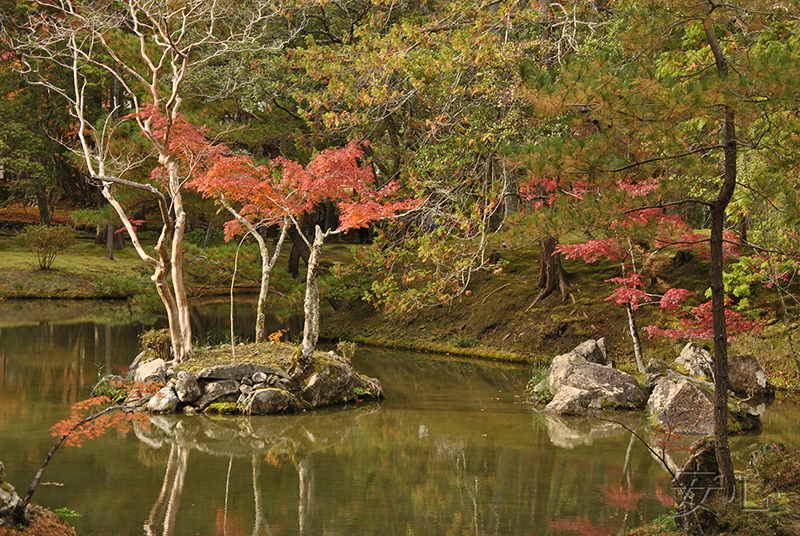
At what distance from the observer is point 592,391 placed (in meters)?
10.4

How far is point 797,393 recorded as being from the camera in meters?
11.3

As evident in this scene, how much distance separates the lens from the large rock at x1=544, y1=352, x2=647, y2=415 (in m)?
10.2

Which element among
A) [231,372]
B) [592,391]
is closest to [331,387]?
[231,372]

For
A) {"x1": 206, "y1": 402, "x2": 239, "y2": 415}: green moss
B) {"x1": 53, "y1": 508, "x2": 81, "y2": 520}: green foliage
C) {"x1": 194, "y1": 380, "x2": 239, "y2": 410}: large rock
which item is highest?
{"x1": 194, "y1": 380, "x2": 239, "y2": 410}: large rock

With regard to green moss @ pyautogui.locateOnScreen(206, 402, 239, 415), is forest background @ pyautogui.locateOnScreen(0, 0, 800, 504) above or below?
above

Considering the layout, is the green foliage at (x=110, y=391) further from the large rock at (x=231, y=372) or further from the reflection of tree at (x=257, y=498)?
the reflection of tree at (x=257, y=498)

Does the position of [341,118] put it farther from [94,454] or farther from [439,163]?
[94,454]

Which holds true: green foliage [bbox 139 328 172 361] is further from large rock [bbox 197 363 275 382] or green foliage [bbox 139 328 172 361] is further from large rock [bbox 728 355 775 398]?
large rock [bbox 728 355 775 398]

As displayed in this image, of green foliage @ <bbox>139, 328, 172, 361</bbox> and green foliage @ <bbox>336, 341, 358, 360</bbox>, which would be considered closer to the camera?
green foliage @ <bbox>139, 328, 172, 361</bbox>

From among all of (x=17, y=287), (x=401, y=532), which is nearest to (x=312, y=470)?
(x=401, y=532)

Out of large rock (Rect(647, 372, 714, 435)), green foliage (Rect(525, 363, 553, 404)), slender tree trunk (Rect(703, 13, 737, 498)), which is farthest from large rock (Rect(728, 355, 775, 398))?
slender tree trunk (Rect(703, 13, 737, 498))

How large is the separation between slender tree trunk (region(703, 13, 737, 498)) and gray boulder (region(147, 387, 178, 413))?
704 cm

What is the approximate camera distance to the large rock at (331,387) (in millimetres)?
10453

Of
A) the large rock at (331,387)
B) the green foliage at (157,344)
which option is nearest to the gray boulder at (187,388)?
the green foliage at (157,344)
